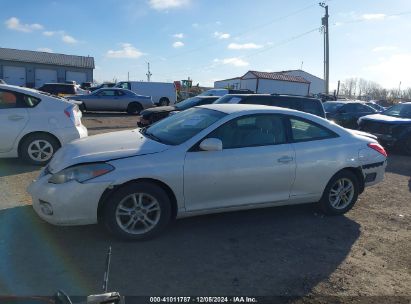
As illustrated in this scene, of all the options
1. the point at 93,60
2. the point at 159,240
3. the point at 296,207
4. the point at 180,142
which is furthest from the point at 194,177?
the point at 93,60

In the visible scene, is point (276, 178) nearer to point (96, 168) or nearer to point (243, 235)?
point (243, 235)

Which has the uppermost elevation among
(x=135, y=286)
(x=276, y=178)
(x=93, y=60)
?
(x=93, y=60)

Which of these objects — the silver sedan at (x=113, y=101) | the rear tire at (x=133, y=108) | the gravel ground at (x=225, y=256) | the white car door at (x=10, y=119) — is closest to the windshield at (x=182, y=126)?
the gravel ground at (x=225, y=256)

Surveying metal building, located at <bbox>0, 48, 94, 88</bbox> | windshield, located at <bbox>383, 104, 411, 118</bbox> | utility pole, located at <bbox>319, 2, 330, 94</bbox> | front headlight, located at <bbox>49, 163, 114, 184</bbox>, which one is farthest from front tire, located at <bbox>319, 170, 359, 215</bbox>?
metal building, located at <bbox>0, 48, 94, 88</bbox>

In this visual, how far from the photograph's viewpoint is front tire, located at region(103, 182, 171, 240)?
4.25 m

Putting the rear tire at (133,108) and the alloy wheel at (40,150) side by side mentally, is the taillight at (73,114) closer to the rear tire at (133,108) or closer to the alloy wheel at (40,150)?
the alloy wheel at (40,150)

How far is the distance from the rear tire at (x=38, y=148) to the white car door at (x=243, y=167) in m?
4.26

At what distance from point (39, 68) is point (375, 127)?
170ft

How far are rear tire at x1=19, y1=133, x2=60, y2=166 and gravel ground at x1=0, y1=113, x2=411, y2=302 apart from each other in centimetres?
208

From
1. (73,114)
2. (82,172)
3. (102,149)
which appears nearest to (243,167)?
(102,149)

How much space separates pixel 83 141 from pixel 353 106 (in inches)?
547

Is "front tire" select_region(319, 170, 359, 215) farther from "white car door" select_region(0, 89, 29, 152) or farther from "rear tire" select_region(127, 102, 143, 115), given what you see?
"rear tire" select_region(127, 102, 143, 115)

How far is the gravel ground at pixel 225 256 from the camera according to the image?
11.6ft

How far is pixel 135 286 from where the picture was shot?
137 inches
